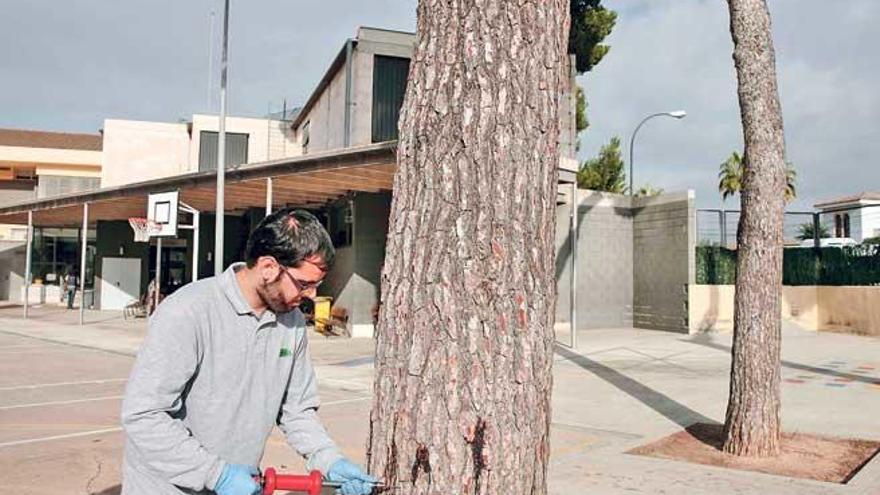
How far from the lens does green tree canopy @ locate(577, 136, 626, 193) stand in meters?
32.3

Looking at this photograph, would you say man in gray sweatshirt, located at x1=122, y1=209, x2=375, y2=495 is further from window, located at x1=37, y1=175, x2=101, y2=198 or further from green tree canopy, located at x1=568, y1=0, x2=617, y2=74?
window, located at x1=37, y1=175, x2=101, y2=198

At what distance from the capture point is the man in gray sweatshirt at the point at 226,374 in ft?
7.89

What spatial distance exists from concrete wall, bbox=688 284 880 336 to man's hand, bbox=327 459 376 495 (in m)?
20.6

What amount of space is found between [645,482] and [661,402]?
4.68 metres

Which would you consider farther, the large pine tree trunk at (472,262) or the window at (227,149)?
the window at (227,149)

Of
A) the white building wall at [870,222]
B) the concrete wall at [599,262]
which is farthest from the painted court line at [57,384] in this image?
the white building wall at [870,222]

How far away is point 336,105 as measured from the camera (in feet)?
81.9

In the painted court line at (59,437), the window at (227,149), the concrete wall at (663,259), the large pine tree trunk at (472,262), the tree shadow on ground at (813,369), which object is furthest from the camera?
the window at (227,149)

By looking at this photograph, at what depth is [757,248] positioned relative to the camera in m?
7.54

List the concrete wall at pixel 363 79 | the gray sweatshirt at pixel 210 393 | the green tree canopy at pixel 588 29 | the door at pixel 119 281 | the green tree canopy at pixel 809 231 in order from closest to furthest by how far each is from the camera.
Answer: the gray sweatshirt at pixel 210 393, the concrete wall at pixel 363 79, the green tree canopy at pixel 809 231, the green tree canopy at pixel 588 29, the door at pixel 119 281

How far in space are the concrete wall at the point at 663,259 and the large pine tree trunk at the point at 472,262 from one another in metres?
20.6

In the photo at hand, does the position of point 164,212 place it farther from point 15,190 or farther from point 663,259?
point 15,190

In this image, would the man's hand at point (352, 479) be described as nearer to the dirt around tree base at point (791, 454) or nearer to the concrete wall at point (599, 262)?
the dirt around tree base at point (791, 454)

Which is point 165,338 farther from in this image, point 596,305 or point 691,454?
point 596,305
